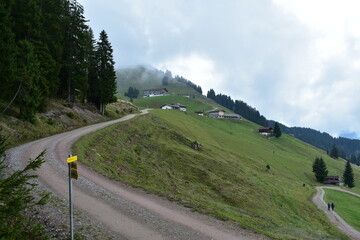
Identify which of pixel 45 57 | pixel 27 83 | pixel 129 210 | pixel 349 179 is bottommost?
pixel 349 179

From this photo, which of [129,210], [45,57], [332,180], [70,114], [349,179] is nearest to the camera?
[129,210]

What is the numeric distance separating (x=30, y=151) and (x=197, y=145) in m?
32.0

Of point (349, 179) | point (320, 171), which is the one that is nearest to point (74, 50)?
point (320, 171)

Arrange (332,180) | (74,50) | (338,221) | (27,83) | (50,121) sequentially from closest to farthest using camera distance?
(27,83) < (50,121) < (338,221) < (74,50) < (332,180)

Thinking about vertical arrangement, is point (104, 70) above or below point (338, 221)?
above

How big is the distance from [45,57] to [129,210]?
3236 centimetres

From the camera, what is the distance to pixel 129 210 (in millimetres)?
14234

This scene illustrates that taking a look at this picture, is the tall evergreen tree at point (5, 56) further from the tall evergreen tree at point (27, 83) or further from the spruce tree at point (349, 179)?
the spruce tree at point (349, 179)

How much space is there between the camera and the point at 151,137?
150 ft

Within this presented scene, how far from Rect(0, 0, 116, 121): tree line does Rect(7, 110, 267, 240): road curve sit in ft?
40.5

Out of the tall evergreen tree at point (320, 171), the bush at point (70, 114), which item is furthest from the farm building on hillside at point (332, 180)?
the bush at point (70, 114)

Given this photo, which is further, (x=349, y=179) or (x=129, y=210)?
(x=349, y=179)

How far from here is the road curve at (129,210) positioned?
40.1ft

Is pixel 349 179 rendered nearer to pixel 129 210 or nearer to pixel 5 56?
pixel 129 210
